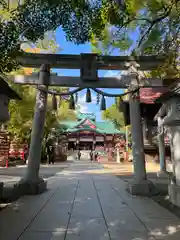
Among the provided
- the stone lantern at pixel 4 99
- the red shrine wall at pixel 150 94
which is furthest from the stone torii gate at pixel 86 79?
the red shrine wall at pixel 150 94

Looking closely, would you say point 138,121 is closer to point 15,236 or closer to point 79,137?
point 15,236

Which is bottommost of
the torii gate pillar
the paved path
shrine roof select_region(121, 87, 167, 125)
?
the paved path

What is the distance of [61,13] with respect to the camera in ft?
13.5

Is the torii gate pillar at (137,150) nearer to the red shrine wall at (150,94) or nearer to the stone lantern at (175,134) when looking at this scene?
the stone lantern at (175,134)

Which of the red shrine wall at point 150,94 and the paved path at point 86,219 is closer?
the paved path at point 86,219

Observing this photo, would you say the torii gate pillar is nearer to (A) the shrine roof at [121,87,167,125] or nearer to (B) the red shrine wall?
(A) the shrine roof at [121,87,167,125]

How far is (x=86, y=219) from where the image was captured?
179 inches

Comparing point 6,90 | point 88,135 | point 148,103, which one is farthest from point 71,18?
point 88,135

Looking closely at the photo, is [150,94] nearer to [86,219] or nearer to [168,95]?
[168,95]

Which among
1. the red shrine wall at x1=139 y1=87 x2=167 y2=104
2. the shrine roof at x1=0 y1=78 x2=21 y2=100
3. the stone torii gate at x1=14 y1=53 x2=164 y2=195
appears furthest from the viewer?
the red shrine wall at x1=139 y1=87 x2=167 y2=104

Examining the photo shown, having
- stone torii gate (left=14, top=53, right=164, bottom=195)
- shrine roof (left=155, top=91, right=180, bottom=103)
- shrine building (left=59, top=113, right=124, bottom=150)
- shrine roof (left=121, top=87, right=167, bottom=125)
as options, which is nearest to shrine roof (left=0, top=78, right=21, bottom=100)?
stone torii gate (left=14, top=53, right=164, bottom=195)

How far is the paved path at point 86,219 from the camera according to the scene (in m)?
3.71

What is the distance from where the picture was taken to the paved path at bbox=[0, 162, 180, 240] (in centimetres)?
371

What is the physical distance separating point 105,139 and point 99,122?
26.2ft
